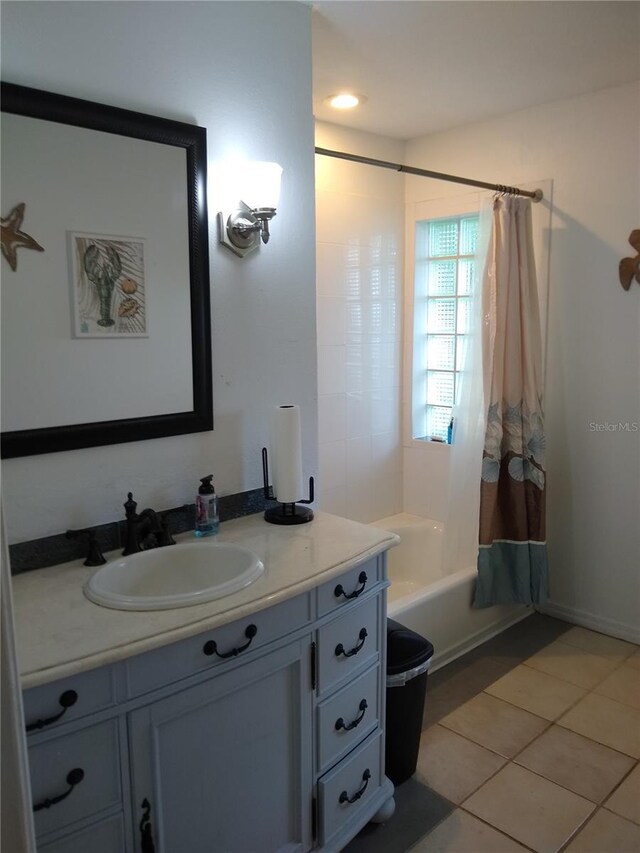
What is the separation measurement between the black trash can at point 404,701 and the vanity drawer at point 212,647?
0.62 m

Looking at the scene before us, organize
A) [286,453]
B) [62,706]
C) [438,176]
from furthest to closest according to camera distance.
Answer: [438,176], [286,453], [62,706]

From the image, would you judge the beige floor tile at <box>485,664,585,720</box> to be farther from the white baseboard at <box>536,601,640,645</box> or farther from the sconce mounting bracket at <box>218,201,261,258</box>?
the sconce mounting bracket at <box>218,201,261,258</box>

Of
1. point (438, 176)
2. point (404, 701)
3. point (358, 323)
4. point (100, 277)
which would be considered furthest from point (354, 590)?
point (358, 323)

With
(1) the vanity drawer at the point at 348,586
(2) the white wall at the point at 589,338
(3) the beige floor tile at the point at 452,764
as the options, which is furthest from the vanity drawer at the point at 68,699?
(2) the white wall at the point at 589,338

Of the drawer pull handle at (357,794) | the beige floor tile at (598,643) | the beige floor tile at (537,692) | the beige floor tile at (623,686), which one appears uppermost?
the drawer pull handle at (357,794)

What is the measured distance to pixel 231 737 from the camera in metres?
1.42

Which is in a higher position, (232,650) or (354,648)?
(232,650)

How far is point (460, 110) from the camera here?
300 centimetres

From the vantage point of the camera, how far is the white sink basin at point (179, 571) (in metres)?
1.51

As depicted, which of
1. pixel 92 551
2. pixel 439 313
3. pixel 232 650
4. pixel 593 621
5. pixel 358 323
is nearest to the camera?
pixel 232 650

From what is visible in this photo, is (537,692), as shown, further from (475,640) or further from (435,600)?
(435,600)

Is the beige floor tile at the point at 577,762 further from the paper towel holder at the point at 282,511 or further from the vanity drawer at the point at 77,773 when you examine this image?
the vanity drawer at the point at 77,773

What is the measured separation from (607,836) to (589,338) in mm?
1973

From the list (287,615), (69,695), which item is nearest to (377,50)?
(287,615)
